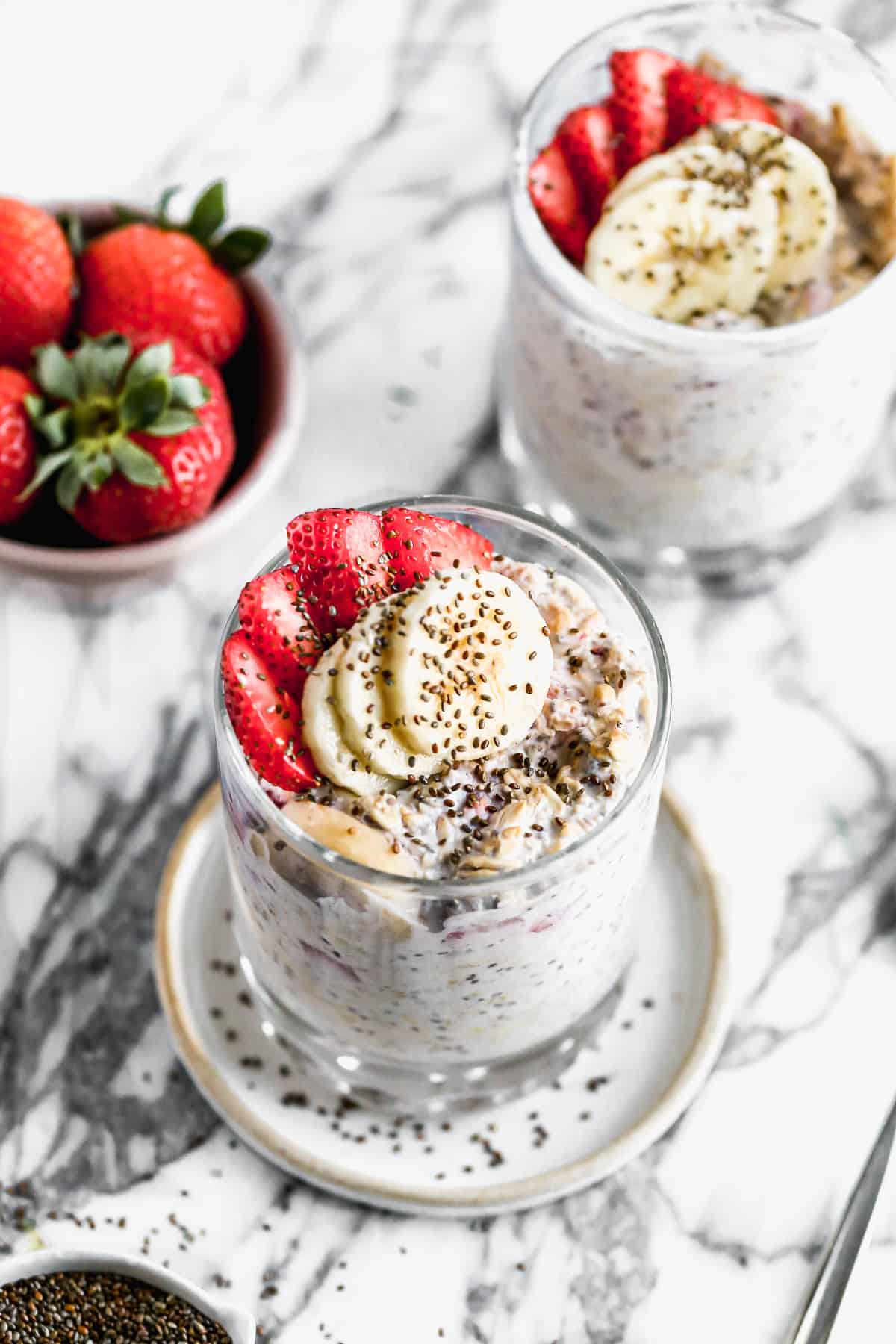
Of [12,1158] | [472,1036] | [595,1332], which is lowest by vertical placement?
A: [595,1332]

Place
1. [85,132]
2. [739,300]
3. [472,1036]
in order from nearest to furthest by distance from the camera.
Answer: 1. [472,1036]
2. [739,300]
3. [85,132]

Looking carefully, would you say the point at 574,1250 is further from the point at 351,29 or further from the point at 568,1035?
the point at 351,29

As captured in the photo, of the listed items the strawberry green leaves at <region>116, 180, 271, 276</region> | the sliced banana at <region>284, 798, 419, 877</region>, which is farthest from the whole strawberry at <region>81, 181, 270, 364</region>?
the sliced banana at <region>284, 798, 419, 877</region>

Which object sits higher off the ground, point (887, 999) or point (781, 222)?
point (781, 222)

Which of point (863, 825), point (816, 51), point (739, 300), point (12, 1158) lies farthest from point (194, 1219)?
point (816, 51)

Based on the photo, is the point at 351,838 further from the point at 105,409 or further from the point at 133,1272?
the point at 105,409

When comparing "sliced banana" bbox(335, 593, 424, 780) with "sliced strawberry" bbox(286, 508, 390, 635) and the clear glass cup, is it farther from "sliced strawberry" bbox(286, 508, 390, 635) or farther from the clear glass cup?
the clear glass cup

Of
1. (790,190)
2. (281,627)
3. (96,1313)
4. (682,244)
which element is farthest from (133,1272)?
(790,190)

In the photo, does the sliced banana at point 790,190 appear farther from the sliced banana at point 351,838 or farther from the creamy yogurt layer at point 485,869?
the sliced banana at point 351,838
